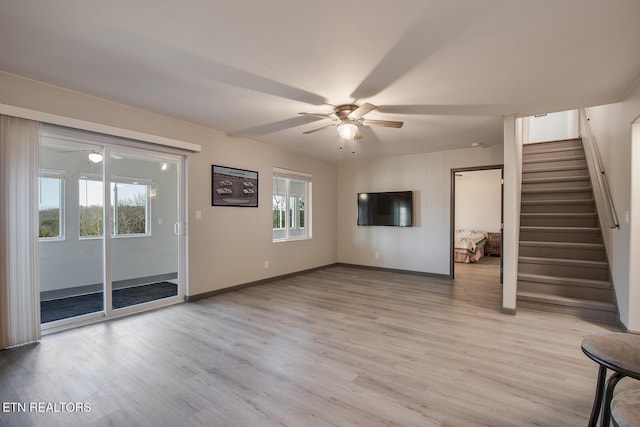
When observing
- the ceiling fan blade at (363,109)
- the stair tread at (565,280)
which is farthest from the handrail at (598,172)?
the ceiling fan blade at (363,109)

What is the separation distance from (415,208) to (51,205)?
5708 millimetres

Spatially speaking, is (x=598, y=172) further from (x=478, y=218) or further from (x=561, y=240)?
(x=478, y=218)

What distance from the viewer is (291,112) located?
140 inches

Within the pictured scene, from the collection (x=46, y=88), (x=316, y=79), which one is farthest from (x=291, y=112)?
(x=46, y=88)

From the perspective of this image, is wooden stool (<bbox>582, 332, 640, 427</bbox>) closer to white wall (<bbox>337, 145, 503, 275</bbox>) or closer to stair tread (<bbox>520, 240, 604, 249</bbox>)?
stair tread (<bbox>520, 240, 604, 249</bbox>)

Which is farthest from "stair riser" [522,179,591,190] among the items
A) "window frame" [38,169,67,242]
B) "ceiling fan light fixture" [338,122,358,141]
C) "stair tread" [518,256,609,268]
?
"window frame" [38,169,67,242]

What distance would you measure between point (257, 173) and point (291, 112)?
71.4 inches

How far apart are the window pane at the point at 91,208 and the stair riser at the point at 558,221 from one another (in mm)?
6184

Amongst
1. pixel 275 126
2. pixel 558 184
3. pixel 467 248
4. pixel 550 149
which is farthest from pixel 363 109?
pixel 467 248

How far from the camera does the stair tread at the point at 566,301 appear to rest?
11.2 ft

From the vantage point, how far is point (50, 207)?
10.4 ft

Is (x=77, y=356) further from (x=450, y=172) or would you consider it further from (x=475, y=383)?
(x=450, y=172)

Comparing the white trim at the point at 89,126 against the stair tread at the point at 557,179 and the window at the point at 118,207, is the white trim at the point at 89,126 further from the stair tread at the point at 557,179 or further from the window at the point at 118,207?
the stair tread at the point at 557,179

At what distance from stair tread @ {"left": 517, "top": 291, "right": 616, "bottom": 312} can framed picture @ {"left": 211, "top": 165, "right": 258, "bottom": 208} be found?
14.0 ft
